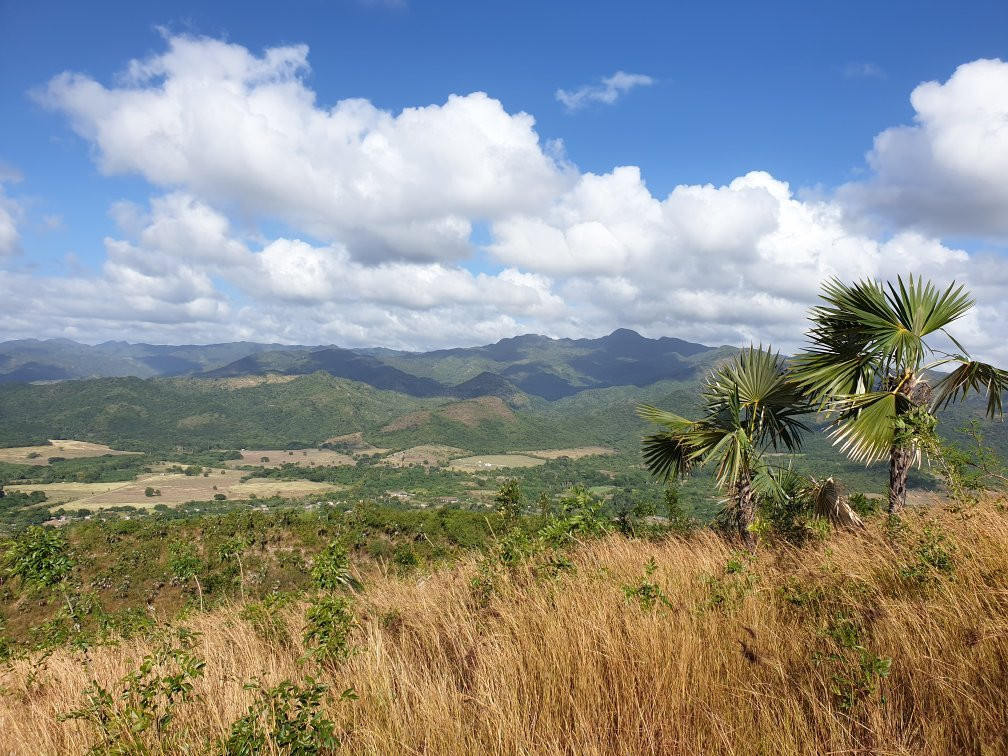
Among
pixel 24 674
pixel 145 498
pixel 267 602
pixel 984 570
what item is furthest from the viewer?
pixel 145 498

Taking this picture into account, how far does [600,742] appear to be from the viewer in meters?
2.20

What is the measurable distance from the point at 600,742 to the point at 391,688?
118 cm

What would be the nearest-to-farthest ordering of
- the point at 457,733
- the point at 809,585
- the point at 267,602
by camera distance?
the point at 457,733
the point at 809,585
the point at 267,602

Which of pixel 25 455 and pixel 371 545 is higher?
pixel 371 545

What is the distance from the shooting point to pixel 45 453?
18275cm

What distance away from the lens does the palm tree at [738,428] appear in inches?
291

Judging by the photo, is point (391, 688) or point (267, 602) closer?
point (391, 688)

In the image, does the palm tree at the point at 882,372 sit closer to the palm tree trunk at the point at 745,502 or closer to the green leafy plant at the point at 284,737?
the palm tree trunk at the point at 745,502

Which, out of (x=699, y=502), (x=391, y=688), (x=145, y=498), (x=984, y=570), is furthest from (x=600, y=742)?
(x=145, y=498)

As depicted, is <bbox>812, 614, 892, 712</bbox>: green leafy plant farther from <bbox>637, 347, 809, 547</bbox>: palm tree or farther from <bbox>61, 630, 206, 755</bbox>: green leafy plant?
<bbox>637, 347, 809, 547</bbox>: palm tree

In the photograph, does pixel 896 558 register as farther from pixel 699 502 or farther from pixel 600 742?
pixel 699 502

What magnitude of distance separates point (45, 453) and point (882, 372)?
25077cm

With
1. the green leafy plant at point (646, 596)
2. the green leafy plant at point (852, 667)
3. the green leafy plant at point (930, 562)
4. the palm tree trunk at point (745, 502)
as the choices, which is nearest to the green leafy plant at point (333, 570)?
the green leafy plant at point (646, 596)

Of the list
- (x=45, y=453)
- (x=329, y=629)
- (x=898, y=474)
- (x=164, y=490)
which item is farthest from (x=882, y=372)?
(x=45, y=453)
